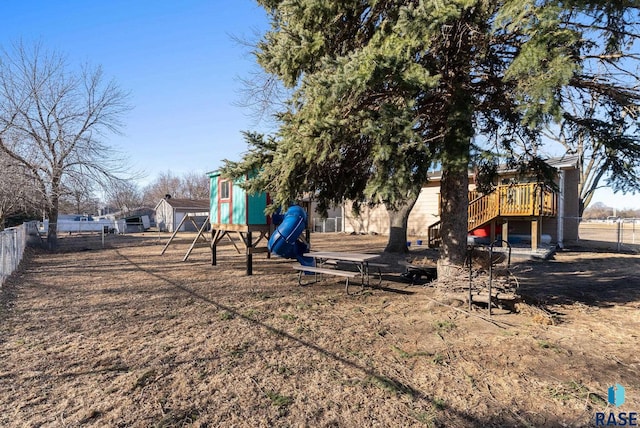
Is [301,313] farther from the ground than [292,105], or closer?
closer

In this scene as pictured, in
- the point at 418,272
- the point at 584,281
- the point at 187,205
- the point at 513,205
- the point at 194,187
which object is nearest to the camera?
the point at 418,272

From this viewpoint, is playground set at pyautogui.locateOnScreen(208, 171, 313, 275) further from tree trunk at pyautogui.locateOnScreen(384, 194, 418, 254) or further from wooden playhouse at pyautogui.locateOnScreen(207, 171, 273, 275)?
tree trunk at pyautogui.locateOnScreen(384, 194, 418, 254)

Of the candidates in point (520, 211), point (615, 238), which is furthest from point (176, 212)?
point (615, 238)

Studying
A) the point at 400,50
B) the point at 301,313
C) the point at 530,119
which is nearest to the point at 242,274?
the point at 301,313

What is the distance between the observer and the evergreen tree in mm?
4312

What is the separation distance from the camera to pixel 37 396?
3141 millimetres

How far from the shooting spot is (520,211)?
1353 centimetres

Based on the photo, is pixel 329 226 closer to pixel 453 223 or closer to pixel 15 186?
pixel 15 186

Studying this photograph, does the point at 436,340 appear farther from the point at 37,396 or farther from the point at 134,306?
the point at 134,306

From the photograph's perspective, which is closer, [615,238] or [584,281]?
[584,281]

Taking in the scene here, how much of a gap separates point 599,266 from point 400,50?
10.4 m

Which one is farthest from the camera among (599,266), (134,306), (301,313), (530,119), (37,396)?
(599,266)

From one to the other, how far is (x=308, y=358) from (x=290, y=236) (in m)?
5.37

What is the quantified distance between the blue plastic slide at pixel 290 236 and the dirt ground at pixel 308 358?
1.89 m
